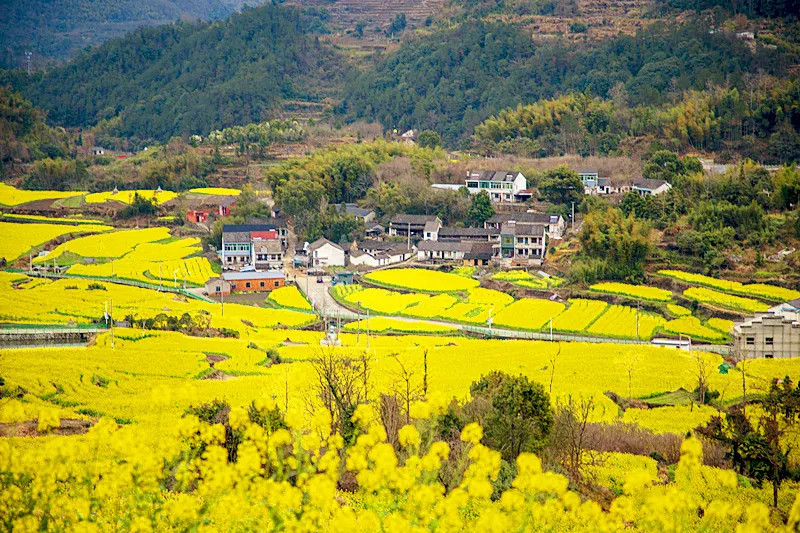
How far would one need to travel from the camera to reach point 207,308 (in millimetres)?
31266

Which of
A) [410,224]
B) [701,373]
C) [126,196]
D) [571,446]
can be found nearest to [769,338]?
[701,373]

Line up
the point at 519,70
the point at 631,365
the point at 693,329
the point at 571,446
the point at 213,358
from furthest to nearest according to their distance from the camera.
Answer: the point at 519,70, the point at 693,329, the point at 213,358, the point at 631,365, the point at 571,446

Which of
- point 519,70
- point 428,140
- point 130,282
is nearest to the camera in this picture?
point 130,282

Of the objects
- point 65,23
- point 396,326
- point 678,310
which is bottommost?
point 396,326

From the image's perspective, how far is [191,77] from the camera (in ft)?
245

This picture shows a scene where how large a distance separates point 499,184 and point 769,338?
21.1 metres

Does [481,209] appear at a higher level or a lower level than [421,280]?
higher

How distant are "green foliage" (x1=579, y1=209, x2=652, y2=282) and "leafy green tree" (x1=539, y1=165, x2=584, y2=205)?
7.00 meters

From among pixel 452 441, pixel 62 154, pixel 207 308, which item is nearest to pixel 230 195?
pixel 62 154

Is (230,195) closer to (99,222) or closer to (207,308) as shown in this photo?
(99,222)

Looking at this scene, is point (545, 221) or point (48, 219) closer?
point (545, 221)

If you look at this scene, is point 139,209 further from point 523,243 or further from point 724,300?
point 724,300

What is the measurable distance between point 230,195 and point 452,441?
38384mm

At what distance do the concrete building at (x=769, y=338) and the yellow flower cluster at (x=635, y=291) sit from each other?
17.8 feet
